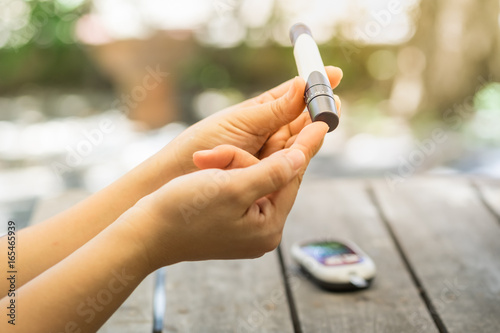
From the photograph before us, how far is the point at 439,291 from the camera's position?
0.88m

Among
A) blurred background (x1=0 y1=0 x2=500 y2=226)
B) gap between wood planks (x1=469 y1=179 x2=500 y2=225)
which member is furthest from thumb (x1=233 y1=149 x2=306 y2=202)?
blurred background (x1=0 y1=0 x2=500 y2=226)

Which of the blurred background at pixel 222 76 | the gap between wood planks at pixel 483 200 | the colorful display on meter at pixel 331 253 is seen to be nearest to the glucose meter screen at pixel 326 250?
the colorful display on meter at pixel 331 253

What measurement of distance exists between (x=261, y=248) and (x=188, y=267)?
1.04ft

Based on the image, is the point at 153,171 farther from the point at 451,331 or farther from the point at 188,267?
the point at 451,331

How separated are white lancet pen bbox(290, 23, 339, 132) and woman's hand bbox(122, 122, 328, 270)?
7 cm

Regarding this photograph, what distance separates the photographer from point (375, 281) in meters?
0.91

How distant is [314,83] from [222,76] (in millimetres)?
2717

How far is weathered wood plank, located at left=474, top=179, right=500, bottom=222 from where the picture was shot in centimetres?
116

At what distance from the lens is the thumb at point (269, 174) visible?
63 cm

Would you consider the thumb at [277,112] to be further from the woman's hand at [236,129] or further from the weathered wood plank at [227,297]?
the weathered wood plank at [227,297]

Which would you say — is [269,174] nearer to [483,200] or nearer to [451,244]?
[451,244]

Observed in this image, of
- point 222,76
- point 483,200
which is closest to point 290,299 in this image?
point 483,200

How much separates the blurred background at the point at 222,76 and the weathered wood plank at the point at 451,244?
1.15 metres

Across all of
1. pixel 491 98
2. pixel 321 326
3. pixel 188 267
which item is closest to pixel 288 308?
pixel 321 326
